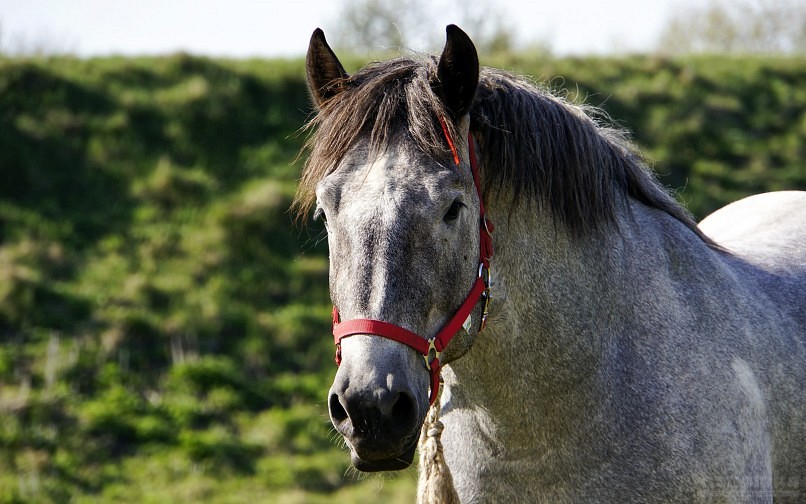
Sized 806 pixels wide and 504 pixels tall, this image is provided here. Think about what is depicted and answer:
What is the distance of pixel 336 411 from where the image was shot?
7.94 feet

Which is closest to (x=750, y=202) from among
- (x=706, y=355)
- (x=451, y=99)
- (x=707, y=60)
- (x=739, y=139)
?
(x=706, y=355)

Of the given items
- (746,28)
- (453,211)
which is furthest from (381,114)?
(746,28)

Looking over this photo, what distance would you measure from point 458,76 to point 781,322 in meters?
1.88

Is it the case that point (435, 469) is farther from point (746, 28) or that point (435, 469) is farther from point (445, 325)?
point (746, 28)

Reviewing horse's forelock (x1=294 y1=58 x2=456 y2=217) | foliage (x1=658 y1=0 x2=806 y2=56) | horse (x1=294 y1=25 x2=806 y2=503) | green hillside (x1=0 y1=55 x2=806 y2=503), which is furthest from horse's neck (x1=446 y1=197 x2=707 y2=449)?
foliage (x1=658 y1=0 x2=806 y2=56)

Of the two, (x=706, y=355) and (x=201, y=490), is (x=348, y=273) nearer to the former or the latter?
(x=706, y=355)

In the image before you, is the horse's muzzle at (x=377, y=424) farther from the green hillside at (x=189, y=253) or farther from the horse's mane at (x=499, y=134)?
the green hillside at (x=189, y=253)

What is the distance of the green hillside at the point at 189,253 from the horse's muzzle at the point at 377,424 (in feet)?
11.1

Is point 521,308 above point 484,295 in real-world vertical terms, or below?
below

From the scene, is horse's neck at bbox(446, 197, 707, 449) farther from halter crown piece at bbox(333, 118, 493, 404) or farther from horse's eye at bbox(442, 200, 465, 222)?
horse's eye at bbox(442, 200, 465, 222)

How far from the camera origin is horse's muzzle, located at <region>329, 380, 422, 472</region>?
7.59 ft

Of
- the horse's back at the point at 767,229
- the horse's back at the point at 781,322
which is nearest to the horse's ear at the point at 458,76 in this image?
the horse's back at the point at 781,322

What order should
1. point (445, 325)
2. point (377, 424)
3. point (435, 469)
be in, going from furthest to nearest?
1. point (435, 469)
2. point (445, 325)
3. point (377, 424)

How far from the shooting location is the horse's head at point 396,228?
238 cm
